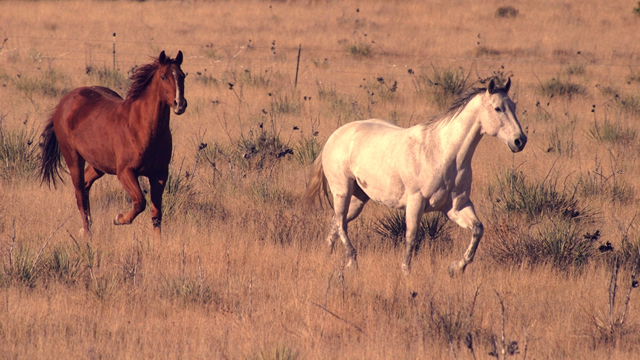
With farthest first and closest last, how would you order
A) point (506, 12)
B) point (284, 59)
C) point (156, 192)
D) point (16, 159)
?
point (506, 12), point (284, 59), point (16, 159), point (156, 192)

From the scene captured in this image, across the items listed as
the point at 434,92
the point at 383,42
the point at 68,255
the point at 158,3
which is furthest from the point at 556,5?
the point at 68,255

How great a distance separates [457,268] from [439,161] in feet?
2.84

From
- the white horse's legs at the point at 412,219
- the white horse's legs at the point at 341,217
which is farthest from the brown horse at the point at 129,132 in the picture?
the white horse's legs at the point at 412,219

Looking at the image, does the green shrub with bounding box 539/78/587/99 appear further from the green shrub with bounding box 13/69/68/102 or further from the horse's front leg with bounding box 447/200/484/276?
the horse's front leg with bounding box 447/200/484/276

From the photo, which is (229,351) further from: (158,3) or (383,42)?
(158,3)

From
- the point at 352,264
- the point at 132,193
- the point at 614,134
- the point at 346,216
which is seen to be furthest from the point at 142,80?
the point at 614,134

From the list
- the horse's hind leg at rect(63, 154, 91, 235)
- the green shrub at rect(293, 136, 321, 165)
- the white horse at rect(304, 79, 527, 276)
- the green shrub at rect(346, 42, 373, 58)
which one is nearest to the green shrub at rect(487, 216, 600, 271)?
the white horse at rect(304, 79, 527, 276)

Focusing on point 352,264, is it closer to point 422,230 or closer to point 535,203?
point 422,230

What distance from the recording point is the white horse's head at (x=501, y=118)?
5.57 meters

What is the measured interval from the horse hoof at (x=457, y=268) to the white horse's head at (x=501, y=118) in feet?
3.32

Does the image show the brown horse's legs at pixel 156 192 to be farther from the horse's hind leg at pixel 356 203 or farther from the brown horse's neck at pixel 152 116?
the horse's hind leg at pixel 356 203

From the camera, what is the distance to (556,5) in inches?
1214

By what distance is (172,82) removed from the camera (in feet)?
20.8

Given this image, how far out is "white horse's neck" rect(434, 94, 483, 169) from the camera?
5867 millimetres
